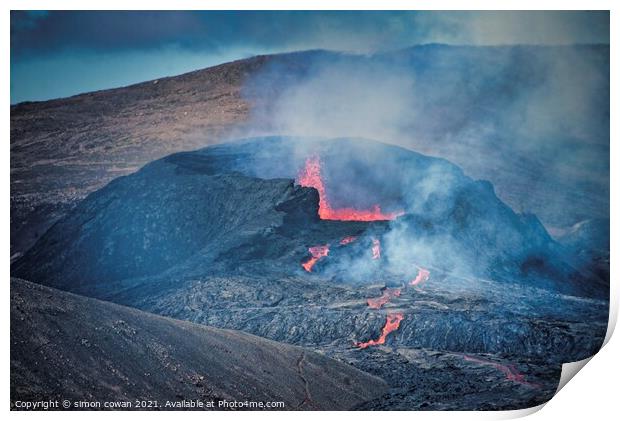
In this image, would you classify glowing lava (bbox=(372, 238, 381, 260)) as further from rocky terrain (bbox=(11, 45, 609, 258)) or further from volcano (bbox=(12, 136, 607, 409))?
rocky terrain (bbox=(11, 45, 609, 258))

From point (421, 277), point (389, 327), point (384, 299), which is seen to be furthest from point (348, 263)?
point (389, 327)

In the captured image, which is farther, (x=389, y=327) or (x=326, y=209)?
(x=326, y=209)

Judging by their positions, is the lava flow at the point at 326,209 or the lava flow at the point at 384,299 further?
the lava flow at the point at 326,209

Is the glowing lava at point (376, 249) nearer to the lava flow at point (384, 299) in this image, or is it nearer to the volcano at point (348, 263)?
the volcano at point (348, 263)

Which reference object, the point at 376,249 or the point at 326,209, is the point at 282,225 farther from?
the point at 376,249

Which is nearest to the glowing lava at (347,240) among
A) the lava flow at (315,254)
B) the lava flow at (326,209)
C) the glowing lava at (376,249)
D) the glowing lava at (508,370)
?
the lava flow at (315,254)
